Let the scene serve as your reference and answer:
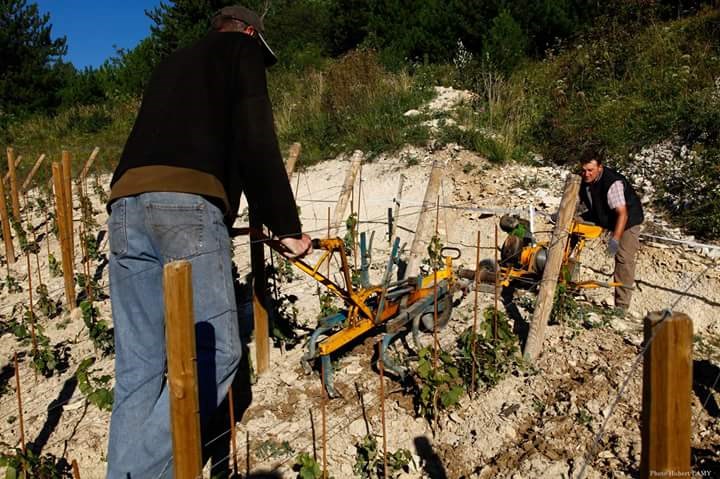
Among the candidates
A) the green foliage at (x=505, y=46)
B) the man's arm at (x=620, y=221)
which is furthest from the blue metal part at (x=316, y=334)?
the green foliage at (x=505, y=46)

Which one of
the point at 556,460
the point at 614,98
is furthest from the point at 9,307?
the point at 614,98

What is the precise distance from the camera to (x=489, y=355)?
406 centimetres

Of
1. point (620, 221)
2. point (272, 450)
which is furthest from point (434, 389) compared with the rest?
point (620, 221)

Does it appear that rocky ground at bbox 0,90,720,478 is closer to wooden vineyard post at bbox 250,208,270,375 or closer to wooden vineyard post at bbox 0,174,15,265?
wooden vineyard post at bbox 250,208,270,375

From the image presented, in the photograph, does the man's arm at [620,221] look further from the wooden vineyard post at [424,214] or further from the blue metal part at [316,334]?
the blue metal part at [316,334]

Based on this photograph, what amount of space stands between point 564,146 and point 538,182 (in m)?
0.97

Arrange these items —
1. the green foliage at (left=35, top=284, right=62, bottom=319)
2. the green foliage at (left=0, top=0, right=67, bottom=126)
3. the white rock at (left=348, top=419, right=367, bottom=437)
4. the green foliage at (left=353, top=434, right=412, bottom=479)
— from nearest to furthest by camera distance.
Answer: the green foliage at (left=353, top=434, right=412, bottom=479)
the white rock at (left=348, top=419, right=367, bottom=437)
the green foliage at (left=35, top=284, right=62, bottom=319)
the green foliage at (left=0, top=0, right=67, bottom=126)

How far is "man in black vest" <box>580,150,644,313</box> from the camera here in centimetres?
509

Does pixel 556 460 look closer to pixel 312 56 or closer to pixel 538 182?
pixel 538 182

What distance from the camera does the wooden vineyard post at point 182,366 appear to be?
1826mm

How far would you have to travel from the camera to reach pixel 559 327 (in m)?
4.87

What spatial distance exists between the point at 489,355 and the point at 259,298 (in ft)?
5.28

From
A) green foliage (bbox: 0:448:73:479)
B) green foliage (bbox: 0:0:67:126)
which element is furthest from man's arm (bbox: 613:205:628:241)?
green foliage (bbox: 0:0:67:126)

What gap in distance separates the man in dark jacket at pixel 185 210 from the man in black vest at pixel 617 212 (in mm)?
3464
